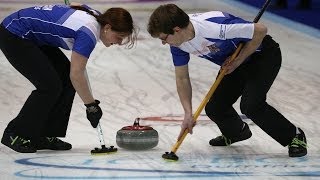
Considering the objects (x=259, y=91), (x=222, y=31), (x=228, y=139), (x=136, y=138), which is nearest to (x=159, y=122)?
(x=228, y=139)

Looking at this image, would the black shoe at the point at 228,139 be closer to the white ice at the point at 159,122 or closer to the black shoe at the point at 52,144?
the white ice at the point at 159,122

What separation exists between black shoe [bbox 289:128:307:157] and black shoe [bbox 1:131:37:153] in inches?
54.0

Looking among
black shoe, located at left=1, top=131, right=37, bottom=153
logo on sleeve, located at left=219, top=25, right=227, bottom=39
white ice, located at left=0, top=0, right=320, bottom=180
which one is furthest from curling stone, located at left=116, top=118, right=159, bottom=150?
logo on sleeve, located at left=219, top=25, right=227, bottom=39

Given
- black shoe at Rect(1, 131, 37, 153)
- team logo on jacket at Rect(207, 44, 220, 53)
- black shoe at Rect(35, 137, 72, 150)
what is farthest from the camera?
black shoe at Rect(35, 137, 72, 150)

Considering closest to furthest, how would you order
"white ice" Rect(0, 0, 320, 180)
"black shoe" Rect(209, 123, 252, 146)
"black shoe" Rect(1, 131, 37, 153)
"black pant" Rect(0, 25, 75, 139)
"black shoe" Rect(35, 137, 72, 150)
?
"white ice" Rect(0, 0, 320, 180) < "black pant" Rect(0, 25, 75, 139) < "black shoe" Rect(1, 131, 37, 153) < "black shoe" Rect(35, 137, 72, 150) < "black shoe" Rect(209, 123, 252, 146)

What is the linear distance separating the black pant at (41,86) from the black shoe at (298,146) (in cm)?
122

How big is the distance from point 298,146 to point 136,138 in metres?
0.86

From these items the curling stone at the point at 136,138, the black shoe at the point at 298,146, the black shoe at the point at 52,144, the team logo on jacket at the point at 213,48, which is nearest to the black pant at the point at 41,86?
the black shoe at the point at 52,144

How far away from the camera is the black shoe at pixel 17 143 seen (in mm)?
4488

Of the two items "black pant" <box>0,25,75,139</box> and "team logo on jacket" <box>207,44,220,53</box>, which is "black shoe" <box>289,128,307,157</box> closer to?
"team logo on jacket" <box>207,44,220,53</box>

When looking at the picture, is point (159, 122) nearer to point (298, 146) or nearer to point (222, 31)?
point (298, 146)

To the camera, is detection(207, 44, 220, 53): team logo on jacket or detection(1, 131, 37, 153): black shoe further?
detection(1, 131, 37, 153): black shoe

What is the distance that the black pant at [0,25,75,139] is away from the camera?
4.38 m

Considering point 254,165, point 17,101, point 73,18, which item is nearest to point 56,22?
point 73,18
